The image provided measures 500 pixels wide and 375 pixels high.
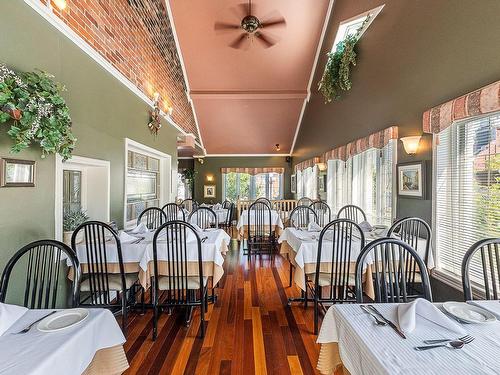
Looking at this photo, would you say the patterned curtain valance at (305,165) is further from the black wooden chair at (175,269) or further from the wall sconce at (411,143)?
the black wooden chair at (175,269)

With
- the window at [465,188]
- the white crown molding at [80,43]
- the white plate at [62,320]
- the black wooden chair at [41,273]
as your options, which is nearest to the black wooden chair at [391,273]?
the window at [465,188]

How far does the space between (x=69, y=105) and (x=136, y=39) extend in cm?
200

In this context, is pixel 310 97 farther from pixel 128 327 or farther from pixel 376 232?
pixel 128 327

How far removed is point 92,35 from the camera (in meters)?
2.88

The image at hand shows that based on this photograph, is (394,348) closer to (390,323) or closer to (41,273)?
(390,323)

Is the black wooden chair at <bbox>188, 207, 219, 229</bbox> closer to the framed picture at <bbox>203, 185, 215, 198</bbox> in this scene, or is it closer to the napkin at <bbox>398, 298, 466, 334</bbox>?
the napkin at <bbox>398, 298, 466, 334</bbox>

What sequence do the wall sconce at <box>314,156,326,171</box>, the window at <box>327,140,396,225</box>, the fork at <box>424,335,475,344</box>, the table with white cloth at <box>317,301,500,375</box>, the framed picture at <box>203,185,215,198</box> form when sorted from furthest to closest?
the framed picture at <box>203,185,215,198</box>, the wall sconce at <box>314,156,326,171</box>, the window at <box>327,140,396,225</box>, the fork at <box>424,335,475,344</box>, the table with white cloth at <box>317,301,500,375</box>

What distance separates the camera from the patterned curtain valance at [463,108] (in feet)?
6.39

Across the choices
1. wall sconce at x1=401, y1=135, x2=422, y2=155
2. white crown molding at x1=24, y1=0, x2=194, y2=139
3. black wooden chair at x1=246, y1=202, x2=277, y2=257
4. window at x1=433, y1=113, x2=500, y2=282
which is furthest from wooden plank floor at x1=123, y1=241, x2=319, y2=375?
white crown molding at x1=24, y1=0, x2=194, y2=139

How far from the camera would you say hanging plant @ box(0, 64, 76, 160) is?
166 cm

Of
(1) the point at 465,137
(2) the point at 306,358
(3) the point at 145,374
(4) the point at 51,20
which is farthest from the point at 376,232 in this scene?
(4) the point at 51,20

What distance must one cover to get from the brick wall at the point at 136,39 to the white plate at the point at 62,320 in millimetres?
2423

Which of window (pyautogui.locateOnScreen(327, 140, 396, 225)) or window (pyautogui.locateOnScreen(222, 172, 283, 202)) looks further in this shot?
window (pyautogui.locateOnScreen(222, 172, 283, 202))

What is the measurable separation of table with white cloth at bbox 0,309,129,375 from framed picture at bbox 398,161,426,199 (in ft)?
10.0
